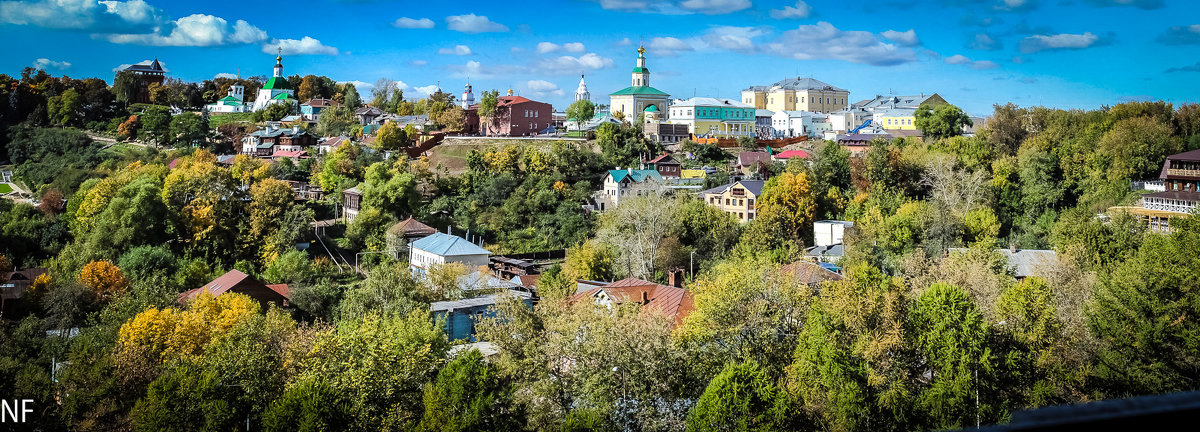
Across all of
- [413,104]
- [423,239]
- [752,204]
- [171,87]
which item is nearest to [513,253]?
[423,239]

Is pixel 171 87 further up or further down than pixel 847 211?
further up

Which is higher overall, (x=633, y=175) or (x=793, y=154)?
(x=793, y=154)

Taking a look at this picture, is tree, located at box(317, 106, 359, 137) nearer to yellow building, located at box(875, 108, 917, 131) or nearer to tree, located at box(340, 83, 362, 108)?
tree, located at box(340, 83, 362, 108)

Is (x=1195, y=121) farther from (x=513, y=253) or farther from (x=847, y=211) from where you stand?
(x=513, y=253)

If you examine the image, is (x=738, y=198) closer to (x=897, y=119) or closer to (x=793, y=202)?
(x=793, y=202)

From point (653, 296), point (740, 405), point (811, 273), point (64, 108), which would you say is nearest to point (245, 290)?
point (653, 296)

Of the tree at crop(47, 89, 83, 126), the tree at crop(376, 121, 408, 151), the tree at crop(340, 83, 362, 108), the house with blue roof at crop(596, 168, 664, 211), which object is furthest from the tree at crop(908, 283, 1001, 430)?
the tree at crop(47, 89, 83, 126)

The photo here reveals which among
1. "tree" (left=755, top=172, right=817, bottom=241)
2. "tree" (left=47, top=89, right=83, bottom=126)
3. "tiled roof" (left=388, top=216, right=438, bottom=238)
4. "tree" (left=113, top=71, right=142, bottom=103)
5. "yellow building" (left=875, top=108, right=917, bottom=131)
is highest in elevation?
"tree" (left=113, top=71, right=142, bottom=103)
